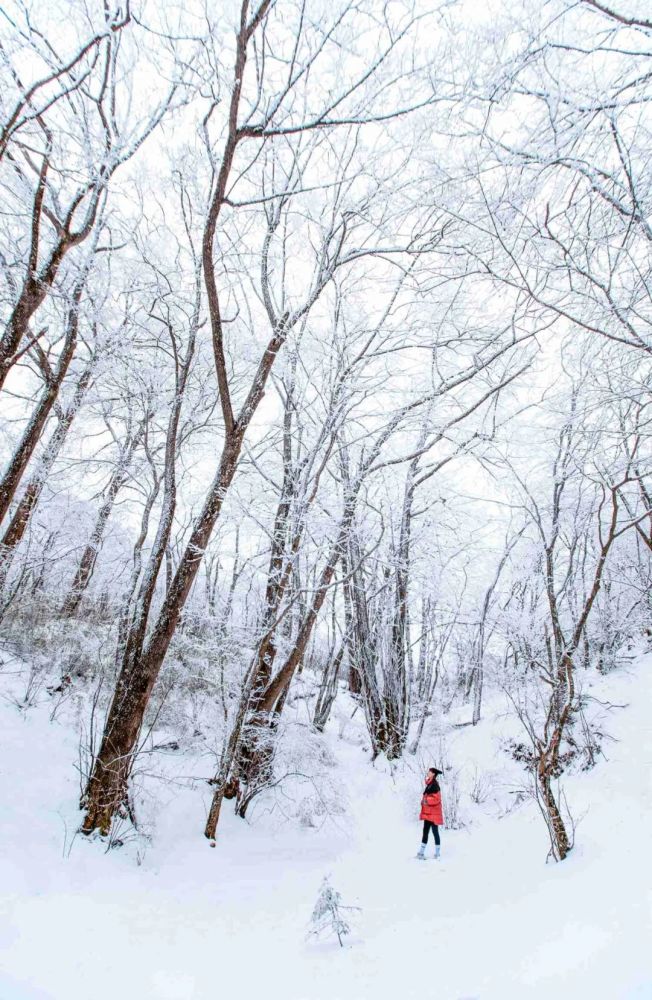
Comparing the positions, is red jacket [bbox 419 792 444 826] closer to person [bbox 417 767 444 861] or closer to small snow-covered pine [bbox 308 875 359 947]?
person [bbox 417 767 444 861]

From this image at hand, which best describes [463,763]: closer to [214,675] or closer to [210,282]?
[214,675]

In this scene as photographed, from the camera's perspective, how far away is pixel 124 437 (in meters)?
9.87

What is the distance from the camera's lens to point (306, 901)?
188 inches

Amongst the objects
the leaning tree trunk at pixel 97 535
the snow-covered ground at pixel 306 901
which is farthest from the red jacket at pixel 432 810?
the leaning tree trunk at pixel 97 535

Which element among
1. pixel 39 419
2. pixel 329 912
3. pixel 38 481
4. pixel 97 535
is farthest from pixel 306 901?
pixel 97 535

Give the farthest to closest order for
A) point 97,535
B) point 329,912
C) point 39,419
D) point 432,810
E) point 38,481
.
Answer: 1. point 97,535
2. point 38,481
3. point 432,810
4. point 39,419
5. point 329,912

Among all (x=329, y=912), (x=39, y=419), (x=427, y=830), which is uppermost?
(x=39, y=419)

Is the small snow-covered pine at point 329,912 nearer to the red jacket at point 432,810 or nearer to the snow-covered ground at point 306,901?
the snow-covered ground at point 306,901

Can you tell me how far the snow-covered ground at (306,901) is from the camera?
3090 millimetres

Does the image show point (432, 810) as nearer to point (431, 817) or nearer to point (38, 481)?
point (431, 817)

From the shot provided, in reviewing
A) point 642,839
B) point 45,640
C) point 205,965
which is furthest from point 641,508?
point 45,640

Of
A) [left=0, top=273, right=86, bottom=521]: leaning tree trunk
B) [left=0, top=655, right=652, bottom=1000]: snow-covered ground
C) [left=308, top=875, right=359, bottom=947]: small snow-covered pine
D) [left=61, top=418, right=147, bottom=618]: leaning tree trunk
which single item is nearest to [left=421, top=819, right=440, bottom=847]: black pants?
[left=0, top=655, right=652, bottom=1000]: snow-covered ground

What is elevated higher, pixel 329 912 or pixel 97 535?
pixel 97 535

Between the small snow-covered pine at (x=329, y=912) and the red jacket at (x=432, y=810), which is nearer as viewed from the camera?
the small snow-covered pine at (x=329, y=912)
